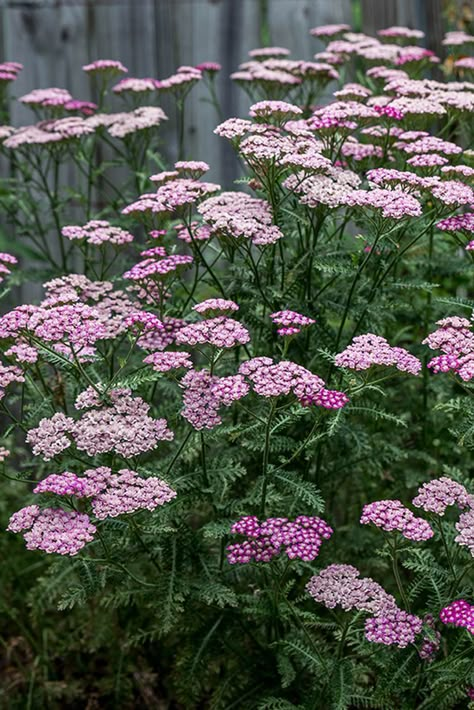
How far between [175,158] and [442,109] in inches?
96.4

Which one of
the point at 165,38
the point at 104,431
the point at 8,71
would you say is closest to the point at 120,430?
the point at 104,431

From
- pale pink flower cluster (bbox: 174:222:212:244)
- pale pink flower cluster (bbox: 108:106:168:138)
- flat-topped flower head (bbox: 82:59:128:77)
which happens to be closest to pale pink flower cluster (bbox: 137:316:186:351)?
pale pink flower cluster (bbox: 174:222:212:244)

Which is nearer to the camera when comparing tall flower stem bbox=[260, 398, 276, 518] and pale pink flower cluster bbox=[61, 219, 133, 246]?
tall flower stem bbox=[260, 398, 276, 518]

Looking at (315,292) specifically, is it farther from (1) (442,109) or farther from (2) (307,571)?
(2) (307,571)

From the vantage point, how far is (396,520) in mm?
2781

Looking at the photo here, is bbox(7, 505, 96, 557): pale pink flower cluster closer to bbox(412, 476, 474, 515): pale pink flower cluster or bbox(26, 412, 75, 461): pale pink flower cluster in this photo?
bbox(26, 412, 75, 461): pale pink flower cluster

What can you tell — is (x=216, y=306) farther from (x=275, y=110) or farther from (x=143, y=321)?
(x=275, y=110)

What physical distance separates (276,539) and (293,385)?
476mm

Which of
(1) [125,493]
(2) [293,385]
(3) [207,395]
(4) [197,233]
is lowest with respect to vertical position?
(1) [125,493]

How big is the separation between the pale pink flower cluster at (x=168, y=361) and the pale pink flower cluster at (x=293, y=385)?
0.23m

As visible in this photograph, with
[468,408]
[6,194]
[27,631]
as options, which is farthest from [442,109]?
[27,631]

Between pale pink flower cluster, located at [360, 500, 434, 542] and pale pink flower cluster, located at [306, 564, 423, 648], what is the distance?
25cm

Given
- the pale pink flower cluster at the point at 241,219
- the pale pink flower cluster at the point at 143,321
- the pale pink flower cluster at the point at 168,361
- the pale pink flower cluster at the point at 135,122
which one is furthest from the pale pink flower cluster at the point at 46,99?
the pale pink flower cluster at the point at 168,361

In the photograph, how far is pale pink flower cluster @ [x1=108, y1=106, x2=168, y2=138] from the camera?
13.5ft
